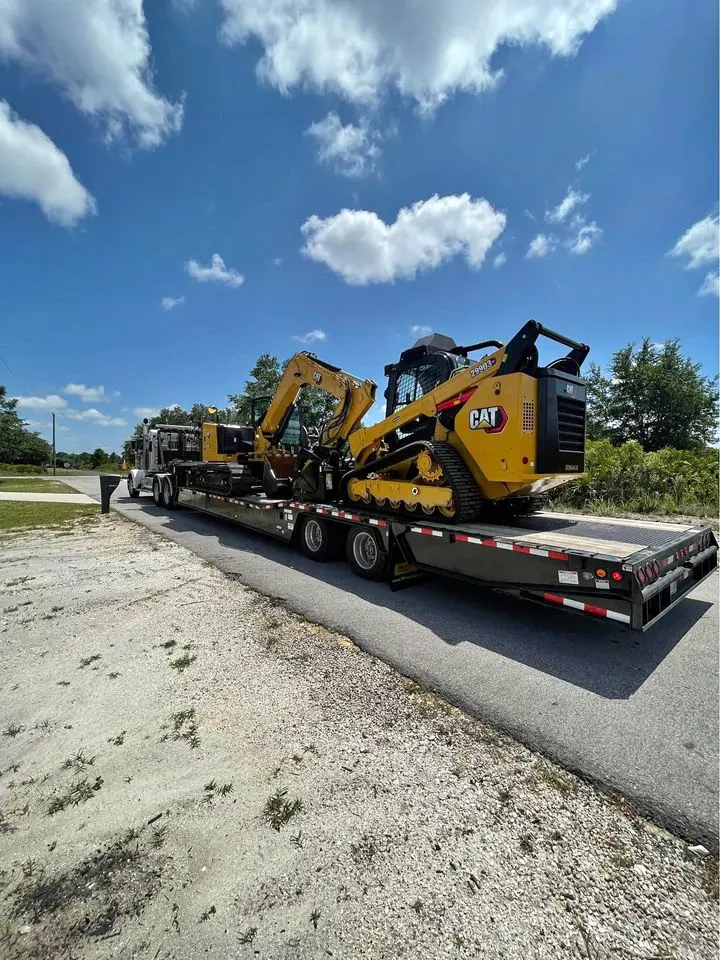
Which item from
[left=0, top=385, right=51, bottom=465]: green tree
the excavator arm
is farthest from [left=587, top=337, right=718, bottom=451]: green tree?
[left=0, top=385, right=51, bottom=465]: green tree

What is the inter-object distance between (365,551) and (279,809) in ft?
14.2

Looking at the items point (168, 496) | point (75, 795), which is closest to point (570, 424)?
point (75, 795)

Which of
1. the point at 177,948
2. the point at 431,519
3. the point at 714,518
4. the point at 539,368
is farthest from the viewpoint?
the point at 714,518

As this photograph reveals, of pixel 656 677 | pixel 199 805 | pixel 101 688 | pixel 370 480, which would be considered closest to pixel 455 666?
pixel 656 677

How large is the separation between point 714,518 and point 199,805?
523 inches

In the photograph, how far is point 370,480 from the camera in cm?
667

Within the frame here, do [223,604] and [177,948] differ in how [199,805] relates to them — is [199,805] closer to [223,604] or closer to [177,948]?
[177,948]

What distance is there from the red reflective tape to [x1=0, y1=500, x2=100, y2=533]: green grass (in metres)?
12.0

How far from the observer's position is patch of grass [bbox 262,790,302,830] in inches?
84.8

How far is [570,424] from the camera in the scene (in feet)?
17.6

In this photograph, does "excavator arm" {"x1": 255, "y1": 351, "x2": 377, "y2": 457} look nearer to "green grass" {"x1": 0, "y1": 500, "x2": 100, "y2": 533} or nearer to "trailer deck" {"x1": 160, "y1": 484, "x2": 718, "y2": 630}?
"trailer deck" {"x1": 160, "y1": 484, "x2": 718, "y2": 630}

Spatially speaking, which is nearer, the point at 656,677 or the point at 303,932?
the point at 303,932

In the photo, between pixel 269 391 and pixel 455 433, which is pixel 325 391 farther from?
pixel 269 391

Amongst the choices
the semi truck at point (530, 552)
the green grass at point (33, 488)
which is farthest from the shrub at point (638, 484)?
the green grass at point (33, 488)
